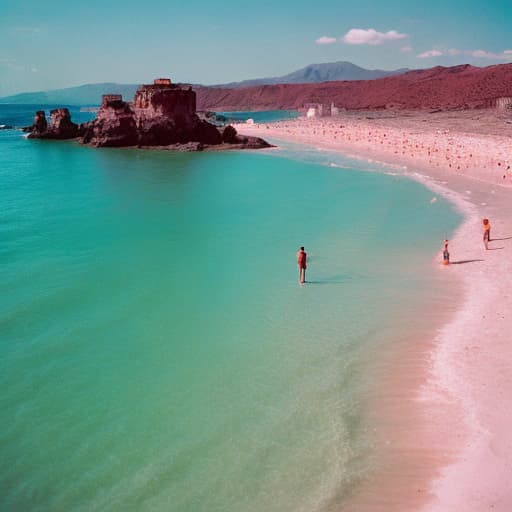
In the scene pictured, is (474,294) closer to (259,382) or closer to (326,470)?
(259,382)

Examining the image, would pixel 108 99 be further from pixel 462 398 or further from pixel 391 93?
pixel 391 93

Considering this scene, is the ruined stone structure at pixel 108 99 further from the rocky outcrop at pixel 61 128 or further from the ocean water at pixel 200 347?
the ocean water at pixel 200 347

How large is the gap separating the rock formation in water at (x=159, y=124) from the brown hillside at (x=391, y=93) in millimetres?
52780

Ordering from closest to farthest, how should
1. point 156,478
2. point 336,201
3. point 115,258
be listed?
point 156,478, point 115,258, point 336,201

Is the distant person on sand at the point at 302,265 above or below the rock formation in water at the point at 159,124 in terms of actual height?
below

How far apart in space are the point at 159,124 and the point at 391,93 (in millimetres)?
79724

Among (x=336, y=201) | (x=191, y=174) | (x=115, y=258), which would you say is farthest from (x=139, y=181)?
(x=115, y=258)

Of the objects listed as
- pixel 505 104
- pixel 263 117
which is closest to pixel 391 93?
pixel 263 117

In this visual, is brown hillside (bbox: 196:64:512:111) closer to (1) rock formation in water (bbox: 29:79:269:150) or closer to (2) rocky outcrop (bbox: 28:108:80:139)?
(1) rock formation in water (bbox: 29:79:269:150)

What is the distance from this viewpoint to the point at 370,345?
10875 millimetres

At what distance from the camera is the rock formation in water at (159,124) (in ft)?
165

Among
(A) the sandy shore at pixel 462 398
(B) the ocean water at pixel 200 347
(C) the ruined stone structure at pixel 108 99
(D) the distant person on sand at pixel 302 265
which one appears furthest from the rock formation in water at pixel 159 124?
(D) the distant person on sand at pixel 302 265

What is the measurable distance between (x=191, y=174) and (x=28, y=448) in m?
30.2

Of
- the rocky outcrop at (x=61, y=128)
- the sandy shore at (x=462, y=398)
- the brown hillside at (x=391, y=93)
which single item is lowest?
the sandy shore at (x=462, y=398)
